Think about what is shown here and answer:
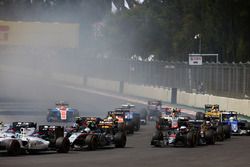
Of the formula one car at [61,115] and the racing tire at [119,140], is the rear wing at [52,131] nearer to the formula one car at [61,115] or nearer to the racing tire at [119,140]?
the racing tire at [119,140]

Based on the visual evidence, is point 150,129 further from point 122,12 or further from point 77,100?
point 122,12

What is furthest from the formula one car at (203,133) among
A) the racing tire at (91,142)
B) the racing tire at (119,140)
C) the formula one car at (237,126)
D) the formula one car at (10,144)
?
the formula one car at (10,144)

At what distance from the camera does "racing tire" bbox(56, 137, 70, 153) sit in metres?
25.3

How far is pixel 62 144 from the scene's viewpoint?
→ 25.3 meters

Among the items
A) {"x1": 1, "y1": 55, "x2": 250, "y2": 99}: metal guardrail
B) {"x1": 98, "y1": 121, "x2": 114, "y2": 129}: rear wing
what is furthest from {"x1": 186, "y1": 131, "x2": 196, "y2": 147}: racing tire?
{"x1": 1, "y1": 55, "x2": 250, "y2": 99}: metal guardrail

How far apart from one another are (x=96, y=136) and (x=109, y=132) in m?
1.99

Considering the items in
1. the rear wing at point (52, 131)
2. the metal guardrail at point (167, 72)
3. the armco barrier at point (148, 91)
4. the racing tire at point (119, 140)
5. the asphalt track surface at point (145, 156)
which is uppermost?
the metal guardrail at point (167, 72)

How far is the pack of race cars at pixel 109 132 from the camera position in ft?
81.1

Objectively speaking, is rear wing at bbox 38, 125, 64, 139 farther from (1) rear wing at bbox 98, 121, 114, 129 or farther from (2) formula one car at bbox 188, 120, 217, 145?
(2) formula one car at bbox 188, 120, 217, 145

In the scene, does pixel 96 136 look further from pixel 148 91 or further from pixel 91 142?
pixel 148 91

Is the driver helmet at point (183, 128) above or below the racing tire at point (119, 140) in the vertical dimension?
above

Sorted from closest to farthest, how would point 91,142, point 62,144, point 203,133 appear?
point 62,144, point 91,142, point 203,133

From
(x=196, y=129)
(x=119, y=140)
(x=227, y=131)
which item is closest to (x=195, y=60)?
(x=227, y=131)

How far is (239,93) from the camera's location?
2172 inches
